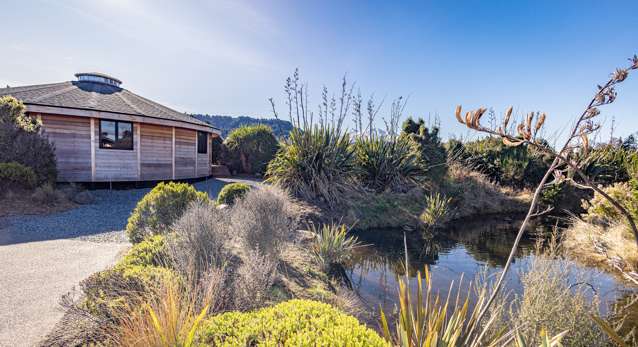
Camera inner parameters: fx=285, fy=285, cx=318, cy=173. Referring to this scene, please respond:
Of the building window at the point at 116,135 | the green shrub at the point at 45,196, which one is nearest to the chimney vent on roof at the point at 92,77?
the building window at the point at 116,135

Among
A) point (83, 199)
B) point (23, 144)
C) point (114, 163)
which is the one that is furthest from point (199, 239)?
point (114, 163)

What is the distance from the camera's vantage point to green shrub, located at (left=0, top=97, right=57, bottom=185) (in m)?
8.19

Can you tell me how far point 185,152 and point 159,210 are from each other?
29.0ft

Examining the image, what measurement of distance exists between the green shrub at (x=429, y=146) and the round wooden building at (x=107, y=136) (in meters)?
9.59

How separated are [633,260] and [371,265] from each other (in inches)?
192

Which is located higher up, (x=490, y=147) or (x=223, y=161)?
(x=490, y=147)

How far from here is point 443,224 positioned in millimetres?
8750

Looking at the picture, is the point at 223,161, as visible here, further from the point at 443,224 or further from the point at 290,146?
the point at 443,224

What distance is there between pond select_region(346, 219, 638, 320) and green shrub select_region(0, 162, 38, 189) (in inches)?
355

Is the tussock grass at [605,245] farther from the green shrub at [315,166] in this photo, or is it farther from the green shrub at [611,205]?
the green shrub at [315,166]

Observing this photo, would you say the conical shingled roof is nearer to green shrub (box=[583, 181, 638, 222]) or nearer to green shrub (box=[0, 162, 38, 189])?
green shrub (box=[0, 162, 38, 189])

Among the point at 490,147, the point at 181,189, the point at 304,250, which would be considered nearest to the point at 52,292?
the point at 181,189

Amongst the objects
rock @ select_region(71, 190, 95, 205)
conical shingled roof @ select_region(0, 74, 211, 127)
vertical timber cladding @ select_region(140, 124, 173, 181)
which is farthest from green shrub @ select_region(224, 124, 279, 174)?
rock @ select_region(71, 190, 95, 205)

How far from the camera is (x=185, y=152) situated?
13.2 meters
